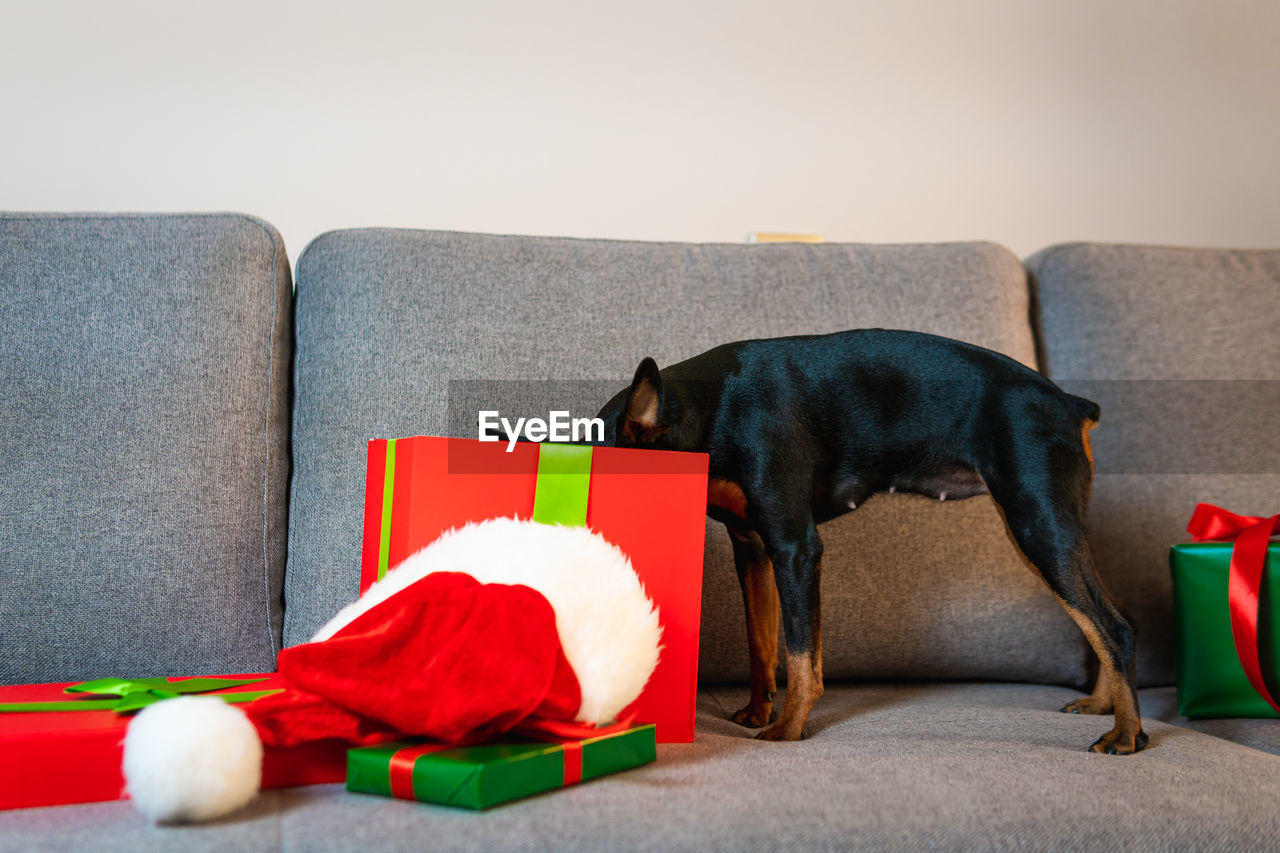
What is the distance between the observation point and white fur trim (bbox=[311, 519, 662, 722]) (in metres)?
0.77

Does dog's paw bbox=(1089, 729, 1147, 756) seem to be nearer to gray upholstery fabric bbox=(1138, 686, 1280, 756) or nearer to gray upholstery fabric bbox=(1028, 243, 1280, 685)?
gray upholstery fabric bbox=(1138, 686, 1280, 756)

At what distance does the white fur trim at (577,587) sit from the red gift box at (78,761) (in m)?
0.11

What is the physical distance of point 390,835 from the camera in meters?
0.59

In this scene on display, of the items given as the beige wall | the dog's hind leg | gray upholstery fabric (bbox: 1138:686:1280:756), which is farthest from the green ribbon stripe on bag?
the beige wall

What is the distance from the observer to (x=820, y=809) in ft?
2.24

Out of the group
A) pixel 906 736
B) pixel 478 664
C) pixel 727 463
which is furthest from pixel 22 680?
pixel 906 736

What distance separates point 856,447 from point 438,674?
617mm

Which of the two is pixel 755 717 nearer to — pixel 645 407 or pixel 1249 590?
pixel 645 407

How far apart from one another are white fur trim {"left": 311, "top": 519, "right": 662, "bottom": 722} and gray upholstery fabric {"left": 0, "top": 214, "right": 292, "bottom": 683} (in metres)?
0.49

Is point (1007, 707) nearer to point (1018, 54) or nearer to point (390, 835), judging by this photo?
point (390, 835)

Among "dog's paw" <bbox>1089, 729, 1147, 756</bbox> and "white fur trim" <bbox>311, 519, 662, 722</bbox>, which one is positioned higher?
"white fur trim" <bbox>311, 519, 662, 722</bbox>

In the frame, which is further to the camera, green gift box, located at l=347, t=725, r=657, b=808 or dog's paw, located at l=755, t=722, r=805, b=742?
dog's paw, located at l=755, t=722, r=805, b=742

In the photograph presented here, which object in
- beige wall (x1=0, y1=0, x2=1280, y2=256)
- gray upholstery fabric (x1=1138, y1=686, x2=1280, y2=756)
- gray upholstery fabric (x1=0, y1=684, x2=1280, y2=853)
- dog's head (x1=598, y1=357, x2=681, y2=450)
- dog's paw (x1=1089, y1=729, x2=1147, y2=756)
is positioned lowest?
gray upholstery fabric (x1=1138, y1=686, x2=1280, y2=756)

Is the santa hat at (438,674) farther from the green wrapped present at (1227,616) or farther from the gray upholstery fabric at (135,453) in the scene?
the green wrapped present at (1227,616)
